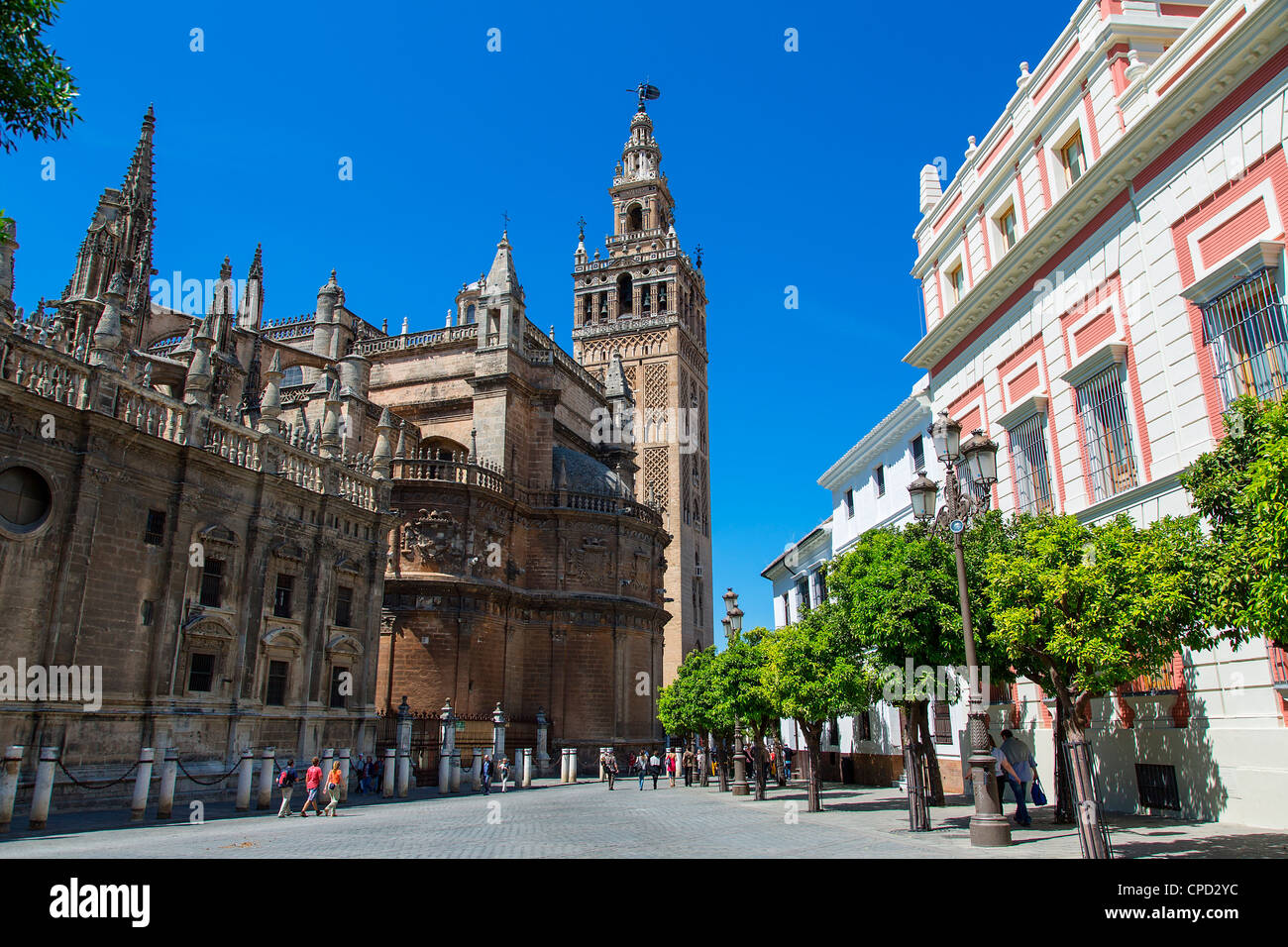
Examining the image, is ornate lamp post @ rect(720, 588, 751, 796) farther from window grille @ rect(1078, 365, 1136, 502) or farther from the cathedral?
window grille @ rect(1078, 365, 1136, 502)

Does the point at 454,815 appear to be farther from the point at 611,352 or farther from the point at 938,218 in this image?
the point at 611,352

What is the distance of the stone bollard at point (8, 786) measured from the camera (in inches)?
476

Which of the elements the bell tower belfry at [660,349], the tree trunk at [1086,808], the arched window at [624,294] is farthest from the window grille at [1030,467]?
the arched window at [624,294]

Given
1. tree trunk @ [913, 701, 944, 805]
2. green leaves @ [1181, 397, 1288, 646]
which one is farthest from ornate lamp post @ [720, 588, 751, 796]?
green leaves @ [1181, 397, 1288, 646]

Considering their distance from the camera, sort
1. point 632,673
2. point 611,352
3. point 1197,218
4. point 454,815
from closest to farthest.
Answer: point 1197,218
point 454,815
point 632,673
point 611,352

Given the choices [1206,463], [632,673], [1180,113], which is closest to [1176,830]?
[1206,463]

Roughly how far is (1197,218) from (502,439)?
26.4 m

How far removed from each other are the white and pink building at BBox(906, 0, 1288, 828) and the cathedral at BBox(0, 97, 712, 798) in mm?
16863

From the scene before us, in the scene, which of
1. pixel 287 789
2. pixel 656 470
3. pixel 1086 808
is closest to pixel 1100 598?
pixel 1086 808

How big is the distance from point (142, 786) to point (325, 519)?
27.9 ft

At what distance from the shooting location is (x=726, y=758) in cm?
2986

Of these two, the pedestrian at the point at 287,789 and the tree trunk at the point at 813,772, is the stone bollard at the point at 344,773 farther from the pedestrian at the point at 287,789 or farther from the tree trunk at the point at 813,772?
the tree trunk at the point at 813,772

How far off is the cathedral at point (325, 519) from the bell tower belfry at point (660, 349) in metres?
0.30

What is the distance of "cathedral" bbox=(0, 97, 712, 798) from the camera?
621 inches
